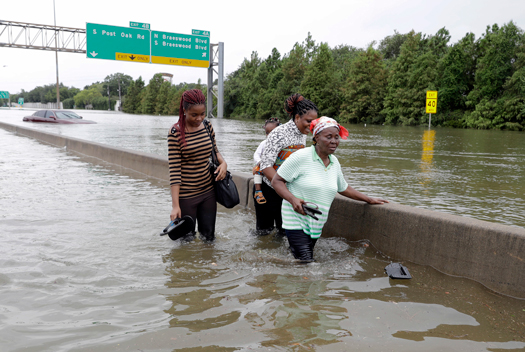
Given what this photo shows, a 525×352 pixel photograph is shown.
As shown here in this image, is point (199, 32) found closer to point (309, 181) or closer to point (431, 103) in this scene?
Result: point (431, 103)

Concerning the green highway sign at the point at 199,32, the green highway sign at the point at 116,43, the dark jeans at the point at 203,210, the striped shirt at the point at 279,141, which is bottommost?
the dark jeans at the point at 203,210

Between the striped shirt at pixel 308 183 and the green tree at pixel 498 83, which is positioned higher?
the green tree at pixel 498 83

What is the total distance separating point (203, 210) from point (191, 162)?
55cm

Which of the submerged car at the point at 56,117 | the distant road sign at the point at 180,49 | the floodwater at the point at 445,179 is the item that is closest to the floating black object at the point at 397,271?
the floodwater at the point at 445,179

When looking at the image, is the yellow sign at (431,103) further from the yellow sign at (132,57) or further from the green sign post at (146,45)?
the yellow sign at (132,57)

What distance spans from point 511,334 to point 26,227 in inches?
207

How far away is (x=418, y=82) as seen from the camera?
52188 millimetres

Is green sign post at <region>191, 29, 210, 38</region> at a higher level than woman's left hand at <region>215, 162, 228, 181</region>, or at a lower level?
higher

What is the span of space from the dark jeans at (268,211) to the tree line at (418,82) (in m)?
41.2

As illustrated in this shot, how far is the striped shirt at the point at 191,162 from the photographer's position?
13.9ft

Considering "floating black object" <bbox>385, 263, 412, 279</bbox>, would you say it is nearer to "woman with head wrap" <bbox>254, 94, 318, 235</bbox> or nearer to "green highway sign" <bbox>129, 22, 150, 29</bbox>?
"woman with head wrap" <bbox>254, 94, 318, 235</bbox>

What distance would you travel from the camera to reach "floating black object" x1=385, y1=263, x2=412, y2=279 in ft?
13.0

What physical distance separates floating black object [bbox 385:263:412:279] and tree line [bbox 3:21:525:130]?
41710mm

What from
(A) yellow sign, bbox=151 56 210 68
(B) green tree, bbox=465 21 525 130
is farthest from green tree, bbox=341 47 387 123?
(A) yellow sign, bbox=151 56 210 68
